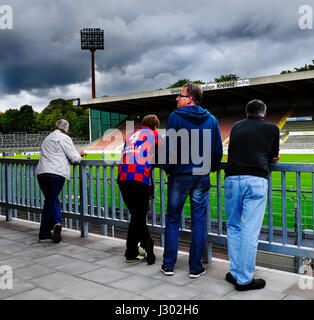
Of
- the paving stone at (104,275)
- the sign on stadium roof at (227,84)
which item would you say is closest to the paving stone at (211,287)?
the paving stone at (104,275)

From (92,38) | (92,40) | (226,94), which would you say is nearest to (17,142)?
(92,40)

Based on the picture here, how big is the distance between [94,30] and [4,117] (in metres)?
36.1

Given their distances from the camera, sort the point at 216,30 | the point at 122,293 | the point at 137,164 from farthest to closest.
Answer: the point at 216,30 < the point at 137,164 < the point at 122,293

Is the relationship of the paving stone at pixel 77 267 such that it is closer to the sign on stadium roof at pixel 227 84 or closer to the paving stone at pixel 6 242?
the paving stone at pixel 6 242

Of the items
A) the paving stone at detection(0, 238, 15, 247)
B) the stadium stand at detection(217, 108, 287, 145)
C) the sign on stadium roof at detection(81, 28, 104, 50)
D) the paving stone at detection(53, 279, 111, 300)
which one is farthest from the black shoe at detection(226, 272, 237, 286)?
the sign on stadium roof at detection(81, 28, 104, 50)

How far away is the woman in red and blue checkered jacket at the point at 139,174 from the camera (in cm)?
420

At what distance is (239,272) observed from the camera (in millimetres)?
3510

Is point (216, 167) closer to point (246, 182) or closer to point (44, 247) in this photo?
point (246, 182)

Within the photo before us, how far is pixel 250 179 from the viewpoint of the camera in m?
3.52

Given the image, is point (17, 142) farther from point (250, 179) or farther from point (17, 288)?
point (250, 179)

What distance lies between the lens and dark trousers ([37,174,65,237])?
213 inches

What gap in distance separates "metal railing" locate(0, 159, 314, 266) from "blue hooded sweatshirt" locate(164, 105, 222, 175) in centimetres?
37

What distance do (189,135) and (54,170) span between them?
7.72ft

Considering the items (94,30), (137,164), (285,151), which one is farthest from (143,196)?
(94,30)
